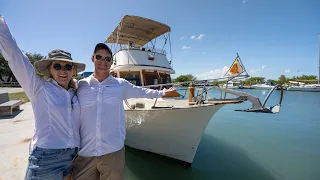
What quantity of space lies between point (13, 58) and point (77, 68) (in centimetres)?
84

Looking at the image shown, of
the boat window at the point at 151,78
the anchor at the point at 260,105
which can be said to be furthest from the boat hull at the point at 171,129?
the boat window at the point at 151,78

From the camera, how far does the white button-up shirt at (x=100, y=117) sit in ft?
6.34

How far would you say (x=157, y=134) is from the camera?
5.21 metres

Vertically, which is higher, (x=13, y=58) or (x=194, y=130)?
(x=13, y=58)

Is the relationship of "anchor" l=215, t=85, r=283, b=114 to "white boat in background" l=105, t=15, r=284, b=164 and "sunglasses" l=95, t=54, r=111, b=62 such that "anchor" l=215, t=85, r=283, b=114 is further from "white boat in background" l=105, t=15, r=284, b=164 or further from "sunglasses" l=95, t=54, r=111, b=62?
"sunglasses" l=95, t=54, r=111, b=62

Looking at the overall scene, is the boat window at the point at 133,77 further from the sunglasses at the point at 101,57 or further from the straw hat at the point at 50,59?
the straw hat at the point at 50,59

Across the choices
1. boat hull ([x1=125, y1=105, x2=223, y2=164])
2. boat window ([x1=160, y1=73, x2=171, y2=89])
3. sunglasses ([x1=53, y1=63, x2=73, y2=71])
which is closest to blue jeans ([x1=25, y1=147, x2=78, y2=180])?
sunglasses ([x1=53, y1=63, x2=73, y2=71])

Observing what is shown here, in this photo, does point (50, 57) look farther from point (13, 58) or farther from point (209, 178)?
point (209, 178)

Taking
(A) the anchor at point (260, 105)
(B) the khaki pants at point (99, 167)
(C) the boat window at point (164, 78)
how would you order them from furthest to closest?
1. (C) the boat window at point (164, 78)
2. (A) the anchor at point (260, 105)
3. (B) the khaki pants at point (99, 167)

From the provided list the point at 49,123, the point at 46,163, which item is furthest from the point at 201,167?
the point at 49,123

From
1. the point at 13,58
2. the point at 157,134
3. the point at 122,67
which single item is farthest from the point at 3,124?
the point at 13,58

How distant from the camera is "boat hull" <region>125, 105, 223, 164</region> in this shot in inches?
181

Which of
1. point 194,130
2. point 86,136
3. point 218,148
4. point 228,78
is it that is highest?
point 228,78

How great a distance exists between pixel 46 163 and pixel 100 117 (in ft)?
2.21
